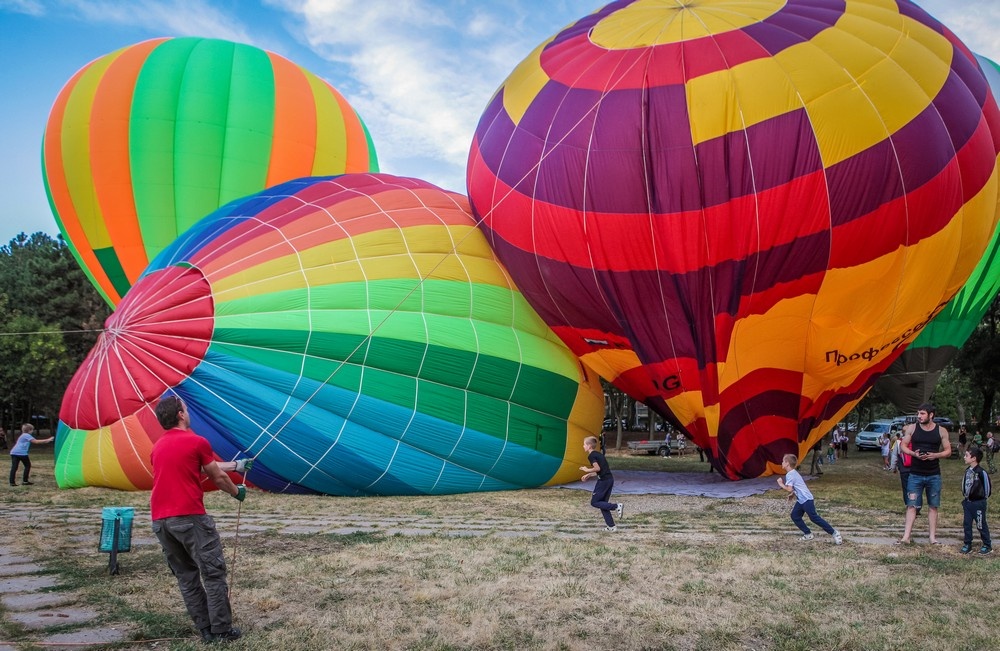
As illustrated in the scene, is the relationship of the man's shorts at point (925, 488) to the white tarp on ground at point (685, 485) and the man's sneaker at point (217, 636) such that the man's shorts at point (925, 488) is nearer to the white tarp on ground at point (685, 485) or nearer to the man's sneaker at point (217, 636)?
the white tarp on ground at point (685, 485)

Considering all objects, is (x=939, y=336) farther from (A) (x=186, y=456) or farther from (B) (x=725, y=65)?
(A) (x=186, y=456)

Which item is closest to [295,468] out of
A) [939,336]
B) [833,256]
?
[833,256]

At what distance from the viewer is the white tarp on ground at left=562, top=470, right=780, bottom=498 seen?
11016 mm

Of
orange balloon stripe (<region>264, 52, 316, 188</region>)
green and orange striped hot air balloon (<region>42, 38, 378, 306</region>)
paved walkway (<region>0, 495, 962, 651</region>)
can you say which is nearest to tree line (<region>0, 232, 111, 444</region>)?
green and orange striped hot air balloon (<region>42, 38, 378, 306</region>)

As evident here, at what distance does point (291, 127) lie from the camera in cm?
1664

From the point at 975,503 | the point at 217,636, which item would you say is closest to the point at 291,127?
the point at 217,636

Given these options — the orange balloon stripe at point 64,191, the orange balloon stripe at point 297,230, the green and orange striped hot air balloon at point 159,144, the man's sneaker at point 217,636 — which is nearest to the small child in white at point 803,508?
the man's sneaker at point 217,636

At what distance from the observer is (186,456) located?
4.27 m

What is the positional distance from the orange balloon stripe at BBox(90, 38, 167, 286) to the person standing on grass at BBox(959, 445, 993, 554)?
47.4 ft

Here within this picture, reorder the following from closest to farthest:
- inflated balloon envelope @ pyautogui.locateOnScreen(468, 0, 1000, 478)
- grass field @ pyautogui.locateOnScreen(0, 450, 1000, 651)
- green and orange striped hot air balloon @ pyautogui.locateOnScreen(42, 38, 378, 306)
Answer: grass field @ pyautogui.locateOnScreen(0, 450, 1000, 651), inflated balloon envelope @ pyautogui.locateOnScreen(468, 0, 1000, 478), green and orange striped hot air balloon @ pyautogui.locateOnScreen(42, 38, 378, 306)

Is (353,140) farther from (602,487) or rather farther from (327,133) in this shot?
(602,487)

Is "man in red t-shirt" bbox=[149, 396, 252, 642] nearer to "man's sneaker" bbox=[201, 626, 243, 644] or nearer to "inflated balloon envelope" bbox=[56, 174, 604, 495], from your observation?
"man's sneaker" bbox=[201, 626, 243, 644]

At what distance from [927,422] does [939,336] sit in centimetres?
783

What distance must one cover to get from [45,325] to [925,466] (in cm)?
2733
